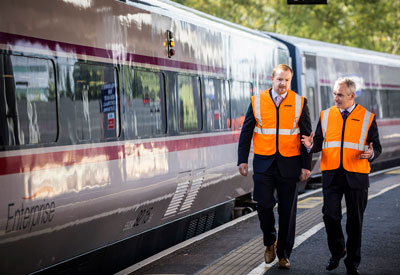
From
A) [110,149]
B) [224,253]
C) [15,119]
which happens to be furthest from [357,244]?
[15,119]

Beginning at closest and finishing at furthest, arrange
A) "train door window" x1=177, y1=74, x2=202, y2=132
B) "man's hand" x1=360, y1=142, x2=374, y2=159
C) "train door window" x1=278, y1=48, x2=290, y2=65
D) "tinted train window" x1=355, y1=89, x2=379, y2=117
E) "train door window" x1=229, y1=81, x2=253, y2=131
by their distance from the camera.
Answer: "man's hand" x1=360, y1=142, x2=374, y2=159
"train door window" x1=177, y1=74, x2=202, y2=132
"train door window" x1=229, y1=81, x2=253, y2=131
"train door window" x1=278, y1=48, x2=290, y2=65
"tinted train window" x1=355, y1=89, x2=379, y2=117

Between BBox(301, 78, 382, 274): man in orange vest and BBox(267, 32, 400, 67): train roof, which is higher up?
BBox(267, 32, 400, 67): train roof

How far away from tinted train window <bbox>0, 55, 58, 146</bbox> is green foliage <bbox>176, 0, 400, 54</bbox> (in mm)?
27344

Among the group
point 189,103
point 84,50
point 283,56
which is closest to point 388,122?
point 283,56

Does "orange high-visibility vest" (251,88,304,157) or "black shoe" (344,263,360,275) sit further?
"orange high-visibility vest" (251,88,304,157)

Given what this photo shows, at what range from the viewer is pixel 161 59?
8992 mm

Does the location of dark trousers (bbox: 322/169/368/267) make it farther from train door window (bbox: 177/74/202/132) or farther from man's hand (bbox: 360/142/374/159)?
train door window (bbox: 177/74/202/132)

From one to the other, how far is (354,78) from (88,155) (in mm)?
13468

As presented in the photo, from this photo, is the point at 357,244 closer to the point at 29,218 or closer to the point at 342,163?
the point at 342,163

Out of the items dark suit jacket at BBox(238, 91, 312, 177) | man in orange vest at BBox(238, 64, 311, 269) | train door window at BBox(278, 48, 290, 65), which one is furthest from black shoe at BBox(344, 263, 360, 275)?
train door window at BBox(278, 48, 290, 65)

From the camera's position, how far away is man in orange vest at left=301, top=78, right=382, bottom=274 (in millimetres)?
6703

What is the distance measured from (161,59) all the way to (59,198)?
9.43 feet

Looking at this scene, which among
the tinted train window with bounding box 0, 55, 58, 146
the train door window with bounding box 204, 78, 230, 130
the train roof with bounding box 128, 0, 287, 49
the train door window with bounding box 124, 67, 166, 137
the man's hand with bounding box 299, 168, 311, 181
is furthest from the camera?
the train door window with bounding box 204, 78, 230, 130

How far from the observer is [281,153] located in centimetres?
701
